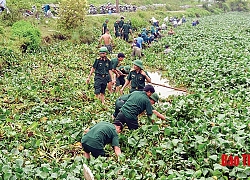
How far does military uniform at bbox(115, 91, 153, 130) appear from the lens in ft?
21.5

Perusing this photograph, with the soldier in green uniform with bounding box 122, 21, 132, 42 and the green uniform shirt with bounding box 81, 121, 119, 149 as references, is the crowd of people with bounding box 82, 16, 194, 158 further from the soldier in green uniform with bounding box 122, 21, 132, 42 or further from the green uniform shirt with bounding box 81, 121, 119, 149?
the soldier in green uniform with bounding box 122, 21, 132, 42

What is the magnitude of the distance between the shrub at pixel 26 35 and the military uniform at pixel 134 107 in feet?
32.8

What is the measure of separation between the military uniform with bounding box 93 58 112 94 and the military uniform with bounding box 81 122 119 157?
3.66 metres

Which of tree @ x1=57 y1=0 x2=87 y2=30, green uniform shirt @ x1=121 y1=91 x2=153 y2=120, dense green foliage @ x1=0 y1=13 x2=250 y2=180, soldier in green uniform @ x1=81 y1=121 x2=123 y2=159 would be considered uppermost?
tree @ x1=57 y1=0 x2=87 y2=30

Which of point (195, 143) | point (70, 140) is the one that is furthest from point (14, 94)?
point (195, 143)

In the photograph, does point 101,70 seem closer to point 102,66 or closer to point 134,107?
point 102,66

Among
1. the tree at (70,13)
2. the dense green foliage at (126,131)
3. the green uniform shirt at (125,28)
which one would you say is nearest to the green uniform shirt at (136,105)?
the dense green foliage at (126,131)

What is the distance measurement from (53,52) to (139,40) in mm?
4515

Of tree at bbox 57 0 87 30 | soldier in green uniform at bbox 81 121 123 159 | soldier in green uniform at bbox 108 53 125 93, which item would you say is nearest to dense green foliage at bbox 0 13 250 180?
soldier in green uniform at bbox 81 121 123 159

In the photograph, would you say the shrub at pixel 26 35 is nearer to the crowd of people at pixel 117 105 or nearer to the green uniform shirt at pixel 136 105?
the crowd of people at pixel 117 105

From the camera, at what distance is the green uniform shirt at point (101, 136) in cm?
Result: 556

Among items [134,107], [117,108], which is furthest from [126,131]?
[134,107]

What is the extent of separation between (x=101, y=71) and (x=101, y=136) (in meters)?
3.87

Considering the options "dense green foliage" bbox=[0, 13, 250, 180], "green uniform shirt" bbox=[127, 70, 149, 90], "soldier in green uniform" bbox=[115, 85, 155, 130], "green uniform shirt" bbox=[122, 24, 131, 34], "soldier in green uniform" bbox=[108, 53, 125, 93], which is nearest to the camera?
"dense green foliage" bbox=[0, 13, 250, 180]
